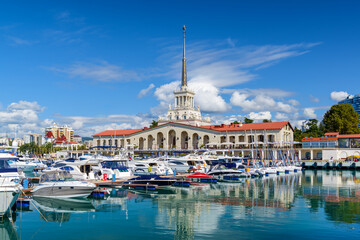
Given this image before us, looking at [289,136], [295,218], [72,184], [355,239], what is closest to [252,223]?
[295,218]

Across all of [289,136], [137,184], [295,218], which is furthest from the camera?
[289,136]

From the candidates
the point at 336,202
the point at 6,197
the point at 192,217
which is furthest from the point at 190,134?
the point at 6,197

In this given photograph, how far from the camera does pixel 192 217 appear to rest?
83.8ft

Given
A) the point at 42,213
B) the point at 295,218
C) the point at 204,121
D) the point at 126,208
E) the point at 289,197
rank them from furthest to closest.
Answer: the point at 204,121, the point at 289,197, the point at 126,208, the point at 42,213, the point at 295,218

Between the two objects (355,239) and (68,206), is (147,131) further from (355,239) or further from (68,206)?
(355,239)

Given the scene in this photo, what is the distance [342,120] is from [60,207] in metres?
91.2

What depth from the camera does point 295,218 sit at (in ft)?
82.2

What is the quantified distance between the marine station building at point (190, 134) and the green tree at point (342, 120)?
1103 cm

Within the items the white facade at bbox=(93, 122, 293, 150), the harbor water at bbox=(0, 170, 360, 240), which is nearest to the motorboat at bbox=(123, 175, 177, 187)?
the harbor water at bbox=(0, 170, 360, 240)

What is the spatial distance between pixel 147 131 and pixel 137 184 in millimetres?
78721

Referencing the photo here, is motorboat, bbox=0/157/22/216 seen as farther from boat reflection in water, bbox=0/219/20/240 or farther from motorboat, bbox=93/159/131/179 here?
motorboat, bbox=93/159/131/179

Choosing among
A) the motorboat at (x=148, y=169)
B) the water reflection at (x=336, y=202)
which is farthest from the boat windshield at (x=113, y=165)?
the water reflection at (x=336, y=202)

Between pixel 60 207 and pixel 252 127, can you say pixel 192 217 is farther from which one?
pixel 252 127

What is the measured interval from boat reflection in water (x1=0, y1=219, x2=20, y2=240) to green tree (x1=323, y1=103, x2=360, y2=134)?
95225 mm
